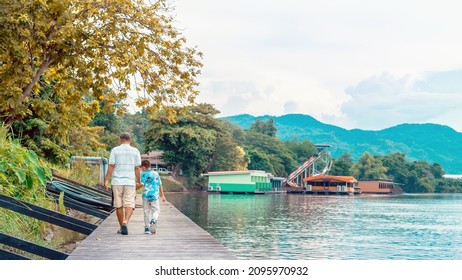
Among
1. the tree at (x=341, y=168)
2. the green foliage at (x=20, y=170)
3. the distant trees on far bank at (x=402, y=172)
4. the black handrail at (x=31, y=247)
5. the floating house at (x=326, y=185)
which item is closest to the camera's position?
the black handrail at (x=31, y=247)

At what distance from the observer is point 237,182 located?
228 feet

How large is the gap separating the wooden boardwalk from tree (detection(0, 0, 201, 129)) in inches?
125

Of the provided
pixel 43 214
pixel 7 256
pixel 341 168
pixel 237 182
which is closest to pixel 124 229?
pixel 43 214

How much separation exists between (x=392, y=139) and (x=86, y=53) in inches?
5177

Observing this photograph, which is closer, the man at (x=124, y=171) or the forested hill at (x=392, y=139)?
the man at (x=124, y=171)

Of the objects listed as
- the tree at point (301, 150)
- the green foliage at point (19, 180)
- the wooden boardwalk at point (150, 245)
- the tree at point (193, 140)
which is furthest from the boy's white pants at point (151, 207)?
the tree at point (301, 150)

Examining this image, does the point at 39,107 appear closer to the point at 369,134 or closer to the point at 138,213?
the point at 138,213

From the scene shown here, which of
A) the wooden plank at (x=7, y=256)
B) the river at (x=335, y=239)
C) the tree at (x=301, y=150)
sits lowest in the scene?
the river at (x=335, y=239)

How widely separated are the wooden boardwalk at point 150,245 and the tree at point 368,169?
91.4 metres

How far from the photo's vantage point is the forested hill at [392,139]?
105m

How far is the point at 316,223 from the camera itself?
26484mm

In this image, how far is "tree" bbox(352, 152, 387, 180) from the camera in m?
99.4

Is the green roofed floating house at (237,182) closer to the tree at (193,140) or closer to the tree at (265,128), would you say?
the tree at (193,140)
